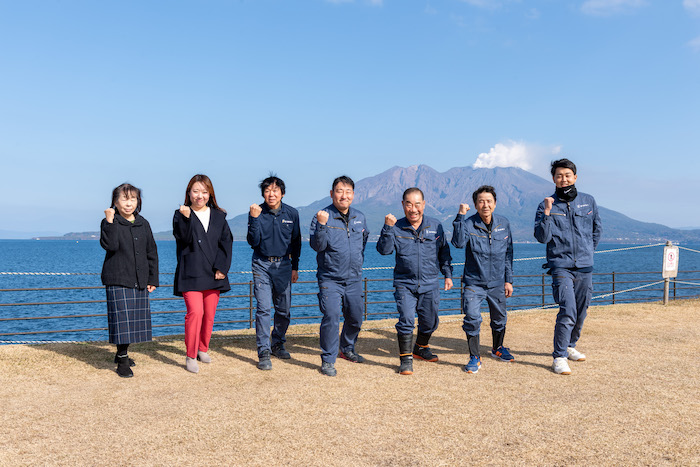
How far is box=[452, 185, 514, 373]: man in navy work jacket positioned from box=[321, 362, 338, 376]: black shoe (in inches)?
52.1

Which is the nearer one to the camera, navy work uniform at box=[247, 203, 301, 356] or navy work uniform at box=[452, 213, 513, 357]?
navy work uniform at box=[452, 213, 513, 357]

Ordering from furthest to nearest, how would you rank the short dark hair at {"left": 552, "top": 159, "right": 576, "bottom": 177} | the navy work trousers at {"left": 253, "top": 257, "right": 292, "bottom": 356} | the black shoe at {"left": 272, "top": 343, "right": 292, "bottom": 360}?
1. the black shoe at {"left": 272, "top": 343, "right": 292, "bottom": 360}
2. the navy work trousers at {"left": 253, "top": 257, "right": 292, "bottom": 356}
3. the short dark hair at {"left": 552, "top": 159, "right": 576, "bottom": 177}

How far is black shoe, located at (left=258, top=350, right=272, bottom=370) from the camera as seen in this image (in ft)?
16.7

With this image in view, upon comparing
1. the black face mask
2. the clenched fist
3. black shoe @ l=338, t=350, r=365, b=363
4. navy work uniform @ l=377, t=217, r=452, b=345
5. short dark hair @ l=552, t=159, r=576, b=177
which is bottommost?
black shoe @ l=338, t=350, r=365, b=363

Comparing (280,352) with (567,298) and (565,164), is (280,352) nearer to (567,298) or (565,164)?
(567,298)

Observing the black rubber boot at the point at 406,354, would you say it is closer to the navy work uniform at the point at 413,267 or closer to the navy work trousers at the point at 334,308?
the navy work uniform at the point at 413,267

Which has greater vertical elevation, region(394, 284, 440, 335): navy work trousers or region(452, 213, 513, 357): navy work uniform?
region(452, 213, 513, 357): navy work uniform

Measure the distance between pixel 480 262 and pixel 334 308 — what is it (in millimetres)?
1550

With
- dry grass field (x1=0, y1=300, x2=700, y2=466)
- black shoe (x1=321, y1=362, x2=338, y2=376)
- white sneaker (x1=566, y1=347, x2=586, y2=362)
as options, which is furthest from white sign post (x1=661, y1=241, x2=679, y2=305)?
black shoe (x1=321, y1=362, x2=338, y2=376)

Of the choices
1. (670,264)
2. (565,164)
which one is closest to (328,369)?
(565,164)

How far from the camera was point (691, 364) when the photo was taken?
5.18 meters

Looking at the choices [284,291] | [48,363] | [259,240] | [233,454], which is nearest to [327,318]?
[284,291]

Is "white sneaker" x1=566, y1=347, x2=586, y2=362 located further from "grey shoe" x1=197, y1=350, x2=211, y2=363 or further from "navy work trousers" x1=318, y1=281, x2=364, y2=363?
"grey shoe" x1=197, y1=350, x2=211, y2=363

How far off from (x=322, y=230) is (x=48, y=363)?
3.23 meters
